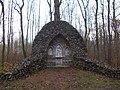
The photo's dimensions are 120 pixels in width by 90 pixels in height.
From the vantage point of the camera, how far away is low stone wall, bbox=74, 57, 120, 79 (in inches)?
666

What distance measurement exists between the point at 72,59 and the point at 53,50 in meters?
2.02

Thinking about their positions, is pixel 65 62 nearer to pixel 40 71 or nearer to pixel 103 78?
pixel 40 71

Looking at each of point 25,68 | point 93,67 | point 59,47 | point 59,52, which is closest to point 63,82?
point 25,68

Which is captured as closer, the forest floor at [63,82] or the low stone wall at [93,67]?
the forest floor at [63,82]

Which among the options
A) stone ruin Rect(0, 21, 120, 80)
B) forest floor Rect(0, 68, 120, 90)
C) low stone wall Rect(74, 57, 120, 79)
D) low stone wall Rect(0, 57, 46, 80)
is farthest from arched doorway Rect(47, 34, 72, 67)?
forest floor Rect(0, 68, 120, 90)

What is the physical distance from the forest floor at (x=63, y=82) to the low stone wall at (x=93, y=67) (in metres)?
0.56

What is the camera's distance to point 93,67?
17.8m

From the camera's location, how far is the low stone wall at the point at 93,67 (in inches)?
666

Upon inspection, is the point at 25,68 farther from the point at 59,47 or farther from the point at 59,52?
the point at 59,47

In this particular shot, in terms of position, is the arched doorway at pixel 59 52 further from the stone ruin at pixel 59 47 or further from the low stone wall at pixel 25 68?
the low stone wall at pixel 25 68

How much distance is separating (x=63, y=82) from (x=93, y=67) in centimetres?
400

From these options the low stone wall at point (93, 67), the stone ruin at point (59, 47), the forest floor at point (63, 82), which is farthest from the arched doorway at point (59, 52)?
the forest floor at point (63, 82)

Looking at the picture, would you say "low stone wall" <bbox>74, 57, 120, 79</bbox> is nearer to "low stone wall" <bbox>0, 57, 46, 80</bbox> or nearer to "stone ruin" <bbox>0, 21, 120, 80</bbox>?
"stone ruin" <bbox>0, 21, 120, 80</bbox>

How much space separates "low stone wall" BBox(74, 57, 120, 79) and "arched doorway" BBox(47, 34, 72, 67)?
128cm
